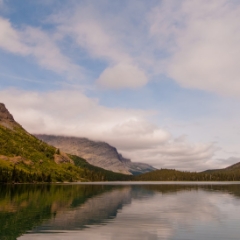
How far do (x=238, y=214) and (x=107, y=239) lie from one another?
3564 cm

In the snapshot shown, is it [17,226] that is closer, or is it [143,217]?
[17,226]

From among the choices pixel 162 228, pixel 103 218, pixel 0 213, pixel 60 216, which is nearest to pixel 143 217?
pixel 103 218

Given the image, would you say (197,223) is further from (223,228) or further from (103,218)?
(103,218)

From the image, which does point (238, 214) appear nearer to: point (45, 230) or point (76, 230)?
point (76, 230)

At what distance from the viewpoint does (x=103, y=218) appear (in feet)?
172

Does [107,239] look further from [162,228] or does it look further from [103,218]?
[103,218]

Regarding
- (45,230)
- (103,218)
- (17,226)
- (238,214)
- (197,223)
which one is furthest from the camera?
(238,214)

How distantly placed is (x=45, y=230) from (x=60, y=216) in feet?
44.8

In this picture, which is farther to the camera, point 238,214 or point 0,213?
point 238,214

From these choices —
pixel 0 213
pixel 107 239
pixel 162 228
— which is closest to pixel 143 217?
pixel 162 228

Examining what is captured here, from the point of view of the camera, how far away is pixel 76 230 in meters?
40.2

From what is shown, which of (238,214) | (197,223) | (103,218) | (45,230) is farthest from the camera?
(238,214)

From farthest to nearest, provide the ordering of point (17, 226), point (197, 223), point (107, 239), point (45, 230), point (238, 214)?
point (238, 214), point (197, 223), point (17, 226), point (45, 230), point (107, 239)

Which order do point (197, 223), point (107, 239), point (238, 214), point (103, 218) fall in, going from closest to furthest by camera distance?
1. point (107, 239)
2. point (197, 223)
3. point (103, 218)
4. point (238, 214)
